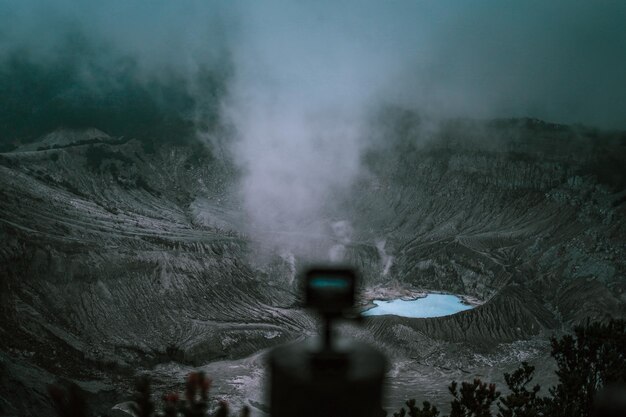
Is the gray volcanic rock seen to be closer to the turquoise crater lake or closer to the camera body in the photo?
the turquoise crater lake

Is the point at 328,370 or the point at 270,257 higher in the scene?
the point at 270,257

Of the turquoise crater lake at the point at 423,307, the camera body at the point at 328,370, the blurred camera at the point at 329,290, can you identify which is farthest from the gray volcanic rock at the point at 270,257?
the blurred camera at the point at 329,290

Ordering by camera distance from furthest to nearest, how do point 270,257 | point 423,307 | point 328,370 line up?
1. point 270,257
2. point 423,307
3. point 328,370

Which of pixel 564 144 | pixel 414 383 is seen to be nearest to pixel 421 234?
pixel 564 144

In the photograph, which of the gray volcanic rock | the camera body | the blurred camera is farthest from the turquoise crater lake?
the blurred camera

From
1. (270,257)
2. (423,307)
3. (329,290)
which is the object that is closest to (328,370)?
(329,290)

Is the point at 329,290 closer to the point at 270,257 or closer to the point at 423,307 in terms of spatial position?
the point at 423,307
